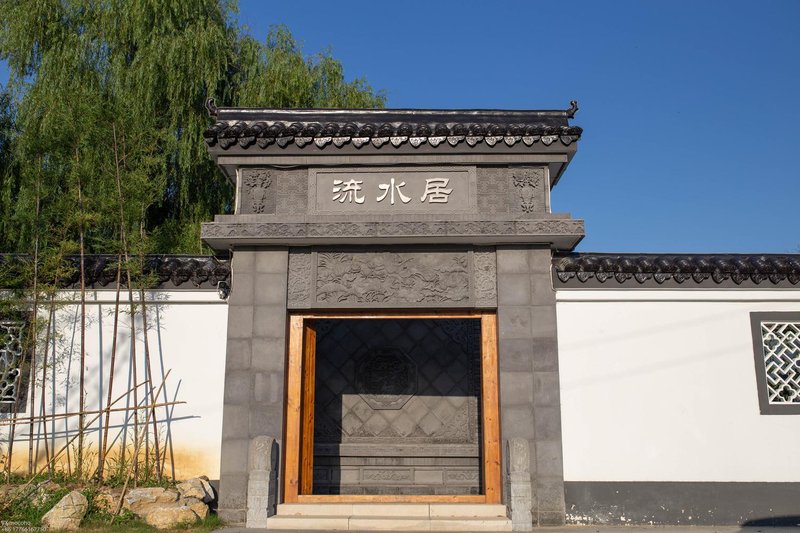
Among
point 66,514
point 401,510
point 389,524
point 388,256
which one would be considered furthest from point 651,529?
point 66,514

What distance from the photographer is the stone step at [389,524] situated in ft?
17.6

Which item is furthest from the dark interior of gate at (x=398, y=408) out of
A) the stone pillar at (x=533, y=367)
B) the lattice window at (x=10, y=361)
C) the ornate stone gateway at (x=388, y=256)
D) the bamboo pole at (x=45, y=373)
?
the lattice window at (x=10, y=361)

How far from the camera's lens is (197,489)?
5.59 m

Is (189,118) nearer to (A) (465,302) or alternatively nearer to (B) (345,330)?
(B) (345,330)

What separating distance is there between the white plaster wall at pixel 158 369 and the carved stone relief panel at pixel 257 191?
921 millimetres

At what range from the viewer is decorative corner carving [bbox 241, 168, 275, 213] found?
6.19 meters

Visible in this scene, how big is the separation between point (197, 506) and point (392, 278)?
8.54 feet

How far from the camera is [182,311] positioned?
6152mm

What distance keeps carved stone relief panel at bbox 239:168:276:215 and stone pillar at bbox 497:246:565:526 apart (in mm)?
2271

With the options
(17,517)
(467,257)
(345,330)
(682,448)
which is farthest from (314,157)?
(682,448)

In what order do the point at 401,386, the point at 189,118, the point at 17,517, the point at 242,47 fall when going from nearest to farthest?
the point at 17,517 → the point at 401,386 → the point at 189,118 → the point at 242,47

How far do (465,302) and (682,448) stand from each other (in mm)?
2386

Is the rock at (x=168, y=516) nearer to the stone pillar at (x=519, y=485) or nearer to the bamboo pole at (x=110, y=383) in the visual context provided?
the bamboo pole at (x=110, y=383)

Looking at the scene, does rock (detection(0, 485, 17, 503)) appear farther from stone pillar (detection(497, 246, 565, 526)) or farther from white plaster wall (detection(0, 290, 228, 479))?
stone pillar (detection(497, 246, 565, 526))
